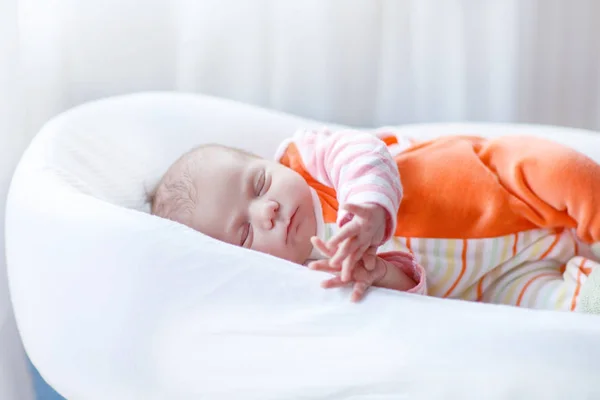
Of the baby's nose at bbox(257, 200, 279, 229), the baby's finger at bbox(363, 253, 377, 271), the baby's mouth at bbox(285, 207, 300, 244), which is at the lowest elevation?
the baby's mouth at bbox(285, 207, 300, 244)

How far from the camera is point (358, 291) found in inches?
31.6

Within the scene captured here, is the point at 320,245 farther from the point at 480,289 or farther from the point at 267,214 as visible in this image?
the point at 480,289

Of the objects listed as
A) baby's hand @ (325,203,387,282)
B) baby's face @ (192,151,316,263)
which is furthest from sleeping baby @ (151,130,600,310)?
baby's hand @ (325,203,387,282)

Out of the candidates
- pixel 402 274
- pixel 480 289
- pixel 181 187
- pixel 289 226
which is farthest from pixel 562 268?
pixel 181 187

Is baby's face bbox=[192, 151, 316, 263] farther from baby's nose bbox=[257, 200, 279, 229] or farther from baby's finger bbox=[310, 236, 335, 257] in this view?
baby's finger bbox=[310, 236, 335, 257]

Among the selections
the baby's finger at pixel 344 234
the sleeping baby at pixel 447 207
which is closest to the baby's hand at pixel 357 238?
the baby's finger at pixel 344 234

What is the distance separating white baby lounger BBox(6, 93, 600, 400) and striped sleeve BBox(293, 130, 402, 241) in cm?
14

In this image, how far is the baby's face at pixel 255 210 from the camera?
3.48ft

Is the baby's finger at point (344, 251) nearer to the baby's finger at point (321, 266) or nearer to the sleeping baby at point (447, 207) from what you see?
the baby's finger at point (321, 266)

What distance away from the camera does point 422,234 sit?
3.64 feet

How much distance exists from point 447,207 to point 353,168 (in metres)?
0.18

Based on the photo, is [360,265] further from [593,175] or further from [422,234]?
[593,175]

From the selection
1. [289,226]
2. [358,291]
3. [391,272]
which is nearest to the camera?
[358,291]

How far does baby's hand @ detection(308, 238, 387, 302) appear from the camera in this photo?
805mm
